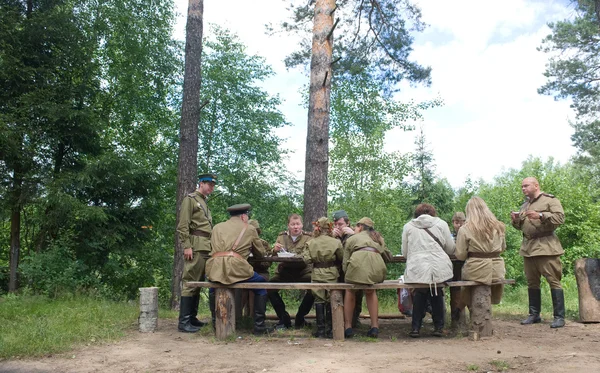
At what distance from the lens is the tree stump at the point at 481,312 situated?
21.6 ft

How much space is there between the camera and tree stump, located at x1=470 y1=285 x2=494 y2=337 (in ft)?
21.6

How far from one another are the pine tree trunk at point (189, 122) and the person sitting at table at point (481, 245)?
17.9 feet

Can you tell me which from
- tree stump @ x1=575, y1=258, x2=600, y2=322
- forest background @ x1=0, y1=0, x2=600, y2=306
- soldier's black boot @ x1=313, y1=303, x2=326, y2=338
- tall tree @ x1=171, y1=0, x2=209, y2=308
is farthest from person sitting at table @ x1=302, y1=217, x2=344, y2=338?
forest background @ x1=0, y1=0, x2=600, y2=306

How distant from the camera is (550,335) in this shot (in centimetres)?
690

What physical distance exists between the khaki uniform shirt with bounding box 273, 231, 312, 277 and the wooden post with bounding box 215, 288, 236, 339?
1476 millimetres

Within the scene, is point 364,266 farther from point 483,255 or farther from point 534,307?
point 534,307

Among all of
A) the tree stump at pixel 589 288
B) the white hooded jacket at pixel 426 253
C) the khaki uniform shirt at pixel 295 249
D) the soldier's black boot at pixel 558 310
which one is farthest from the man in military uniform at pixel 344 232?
the tree stump at pixel 589 288

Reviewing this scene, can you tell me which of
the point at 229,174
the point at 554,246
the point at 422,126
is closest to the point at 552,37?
the point at 422,126

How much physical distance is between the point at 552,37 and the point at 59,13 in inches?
795

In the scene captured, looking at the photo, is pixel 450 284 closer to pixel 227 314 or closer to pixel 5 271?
pixel 227 314

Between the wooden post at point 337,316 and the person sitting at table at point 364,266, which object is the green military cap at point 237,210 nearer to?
the person sitting at table at point 364,266

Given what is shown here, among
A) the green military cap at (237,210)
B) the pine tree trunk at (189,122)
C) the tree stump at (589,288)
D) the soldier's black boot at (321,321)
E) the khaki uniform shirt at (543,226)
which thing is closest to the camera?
the soldier's black boot at (321,321)

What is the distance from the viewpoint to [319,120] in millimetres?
9453

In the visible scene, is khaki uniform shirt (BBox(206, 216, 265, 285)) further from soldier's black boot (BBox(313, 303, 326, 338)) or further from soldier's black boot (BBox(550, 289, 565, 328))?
Answer: soldier's black boot (BBox(550, 289, 565, 328))
